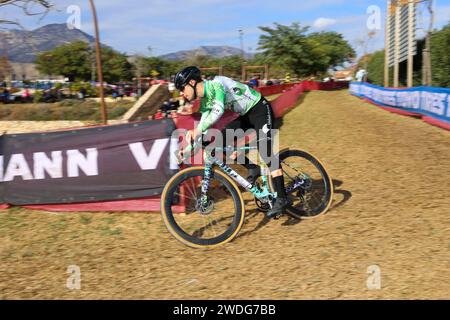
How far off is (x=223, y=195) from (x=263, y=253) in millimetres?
944

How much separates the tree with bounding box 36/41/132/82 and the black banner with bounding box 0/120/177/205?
10334cm

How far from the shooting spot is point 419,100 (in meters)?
14.8

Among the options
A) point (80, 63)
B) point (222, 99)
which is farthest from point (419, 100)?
point (80, 63)

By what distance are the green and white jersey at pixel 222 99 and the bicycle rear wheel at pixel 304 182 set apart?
841 mm

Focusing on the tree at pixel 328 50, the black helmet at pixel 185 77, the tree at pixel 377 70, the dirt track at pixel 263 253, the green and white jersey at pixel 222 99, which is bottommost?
the dirt track at pixel 263 253

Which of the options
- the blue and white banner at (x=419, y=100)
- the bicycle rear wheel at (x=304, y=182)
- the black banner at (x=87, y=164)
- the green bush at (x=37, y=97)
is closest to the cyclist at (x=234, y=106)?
the bicycle rear wheel at (x=304, y=182)

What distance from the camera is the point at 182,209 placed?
19.1ft

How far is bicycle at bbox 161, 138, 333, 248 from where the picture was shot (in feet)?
15.6

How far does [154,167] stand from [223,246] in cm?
174

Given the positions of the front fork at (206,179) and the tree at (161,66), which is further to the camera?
the tree at (161,66)

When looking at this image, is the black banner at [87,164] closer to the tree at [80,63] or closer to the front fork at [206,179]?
the front fork at [206,179]

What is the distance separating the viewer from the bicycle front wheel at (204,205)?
473 centimetres

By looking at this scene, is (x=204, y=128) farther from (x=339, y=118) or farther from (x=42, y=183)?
(x=339, y=118)

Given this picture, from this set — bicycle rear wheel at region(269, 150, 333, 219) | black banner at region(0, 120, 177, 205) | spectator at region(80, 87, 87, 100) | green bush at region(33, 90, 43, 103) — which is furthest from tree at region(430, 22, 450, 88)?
green bush at region(33, 90, 43, 103)
